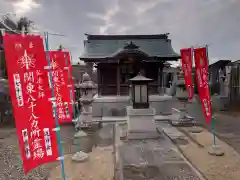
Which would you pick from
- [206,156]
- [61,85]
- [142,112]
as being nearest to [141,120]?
[142,112]

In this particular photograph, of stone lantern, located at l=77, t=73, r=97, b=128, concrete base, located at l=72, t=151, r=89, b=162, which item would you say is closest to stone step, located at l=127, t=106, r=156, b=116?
concrete base, located at l=72, t=151, r=89, b=162

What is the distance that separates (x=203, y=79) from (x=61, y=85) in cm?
582

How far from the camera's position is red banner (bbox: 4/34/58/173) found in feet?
13.2

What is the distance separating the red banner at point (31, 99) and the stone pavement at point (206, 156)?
4702 millimetres

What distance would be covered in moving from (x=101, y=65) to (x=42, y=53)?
1358 centimetres

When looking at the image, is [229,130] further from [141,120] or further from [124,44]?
[124,44]

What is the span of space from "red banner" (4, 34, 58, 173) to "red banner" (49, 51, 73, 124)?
13.0ft

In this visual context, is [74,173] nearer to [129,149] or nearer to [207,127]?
[129,149]

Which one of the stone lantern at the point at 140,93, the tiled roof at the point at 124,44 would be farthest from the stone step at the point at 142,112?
the tiled roof at the point at 124,44

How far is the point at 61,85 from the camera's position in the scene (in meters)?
8.37

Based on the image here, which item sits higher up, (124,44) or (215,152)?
(124,44)

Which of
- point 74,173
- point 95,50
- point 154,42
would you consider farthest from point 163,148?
point 154,42

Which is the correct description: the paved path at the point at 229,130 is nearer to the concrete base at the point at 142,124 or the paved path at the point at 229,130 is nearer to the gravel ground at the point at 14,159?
the concrete base at the point at 142,124

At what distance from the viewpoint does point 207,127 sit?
12.8m
